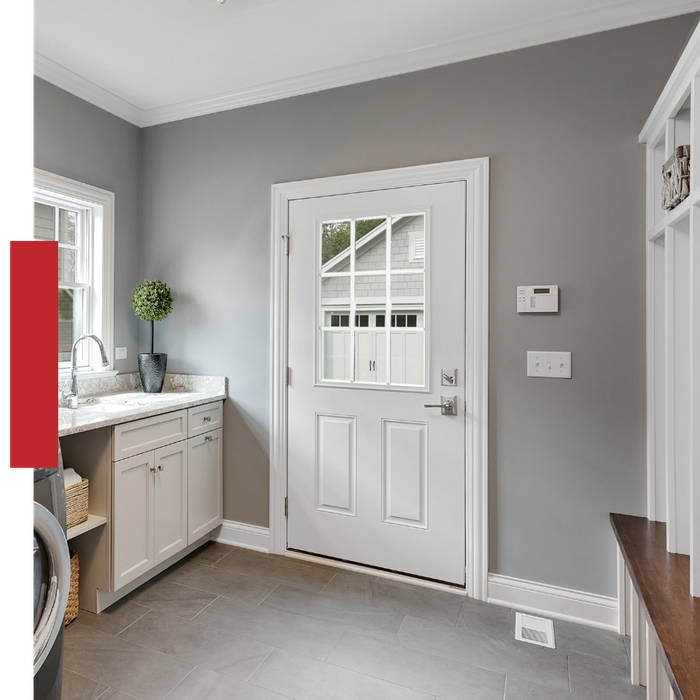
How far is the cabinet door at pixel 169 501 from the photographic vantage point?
2340 mm

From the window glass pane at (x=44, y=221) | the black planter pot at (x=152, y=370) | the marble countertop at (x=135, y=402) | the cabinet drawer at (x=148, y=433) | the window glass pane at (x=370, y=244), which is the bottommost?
the cabinet drawer at (x=148, y=433)

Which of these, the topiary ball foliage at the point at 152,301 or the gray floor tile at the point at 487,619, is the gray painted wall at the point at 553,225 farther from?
the topiary ball foliage at the point at 152,301

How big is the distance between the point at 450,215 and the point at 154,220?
1.83 m

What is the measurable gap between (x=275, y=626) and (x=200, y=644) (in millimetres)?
303

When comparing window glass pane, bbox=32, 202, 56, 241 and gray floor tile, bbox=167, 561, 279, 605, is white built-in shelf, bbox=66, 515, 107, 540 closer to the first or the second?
gray floor tile, bbox=167, 561, 279, 605

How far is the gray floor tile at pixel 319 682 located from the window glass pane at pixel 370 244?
174 cm

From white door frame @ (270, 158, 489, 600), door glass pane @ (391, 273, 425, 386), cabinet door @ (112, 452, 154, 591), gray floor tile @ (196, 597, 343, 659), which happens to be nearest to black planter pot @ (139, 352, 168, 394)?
cabinet door @ (112, 452, 154, 591)

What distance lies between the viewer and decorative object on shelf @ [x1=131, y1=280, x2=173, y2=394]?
9.18 ft

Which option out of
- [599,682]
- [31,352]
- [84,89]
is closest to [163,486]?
[599,682]

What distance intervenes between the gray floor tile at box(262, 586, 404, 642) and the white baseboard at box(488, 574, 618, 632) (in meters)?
0.48

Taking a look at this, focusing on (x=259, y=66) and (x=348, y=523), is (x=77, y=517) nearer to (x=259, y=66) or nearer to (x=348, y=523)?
(x=348, y=523)

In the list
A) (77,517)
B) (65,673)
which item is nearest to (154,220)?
(77,517)

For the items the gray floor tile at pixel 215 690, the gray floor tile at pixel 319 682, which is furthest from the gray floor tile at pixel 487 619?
the gray floor tile at pixel 215 690

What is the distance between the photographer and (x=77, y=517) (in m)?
2.02
